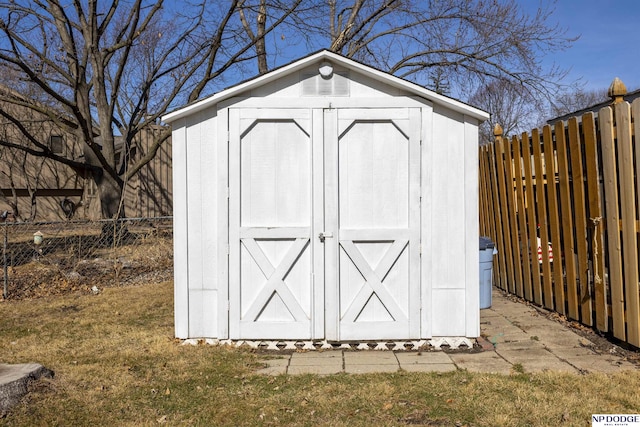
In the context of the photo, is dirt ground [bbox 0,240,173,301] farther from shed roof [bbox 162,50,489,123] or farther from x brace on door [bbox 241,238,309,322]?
shed roof [bbox 162,50,489,123]

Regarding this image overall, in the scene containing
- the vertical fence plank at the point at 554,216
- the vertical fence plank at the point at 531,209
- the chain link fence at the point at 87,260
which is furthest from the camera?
the chain link fence at the point at 87,260

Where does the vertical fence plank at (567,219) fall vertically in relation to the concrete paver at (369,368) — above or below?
above

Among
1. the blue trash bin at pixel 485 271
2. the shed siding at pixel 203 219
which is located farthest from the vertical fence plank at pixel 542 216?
the shed siding at pixel 203 219

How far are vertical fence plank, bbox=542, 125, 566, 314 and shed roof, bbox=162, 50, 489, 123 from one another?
151 cm

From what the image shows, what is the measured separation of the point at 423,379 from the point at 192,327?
8.41 ft

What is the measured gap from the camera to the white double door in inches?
226

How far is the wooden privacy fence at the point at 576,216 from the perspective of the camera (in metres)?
5.17

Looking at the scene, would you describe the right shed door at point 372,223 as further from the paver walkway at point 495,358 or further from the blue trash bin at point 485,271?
the blue trash bin at point 485,271

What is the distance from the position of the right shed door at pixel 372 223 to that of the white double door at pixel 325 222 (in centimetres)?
1

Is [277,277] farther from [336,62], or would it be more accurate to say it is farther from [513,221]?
[513,221]

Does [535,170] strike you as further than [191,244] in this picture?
Yes

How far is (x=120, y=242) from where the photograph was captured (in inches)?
414

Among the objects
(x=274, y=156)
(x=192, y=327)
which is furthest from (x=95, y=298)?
(x=274, y=156)

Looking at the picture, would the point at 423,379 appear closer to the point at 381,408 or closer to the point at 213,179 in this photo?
the point at 381,408
